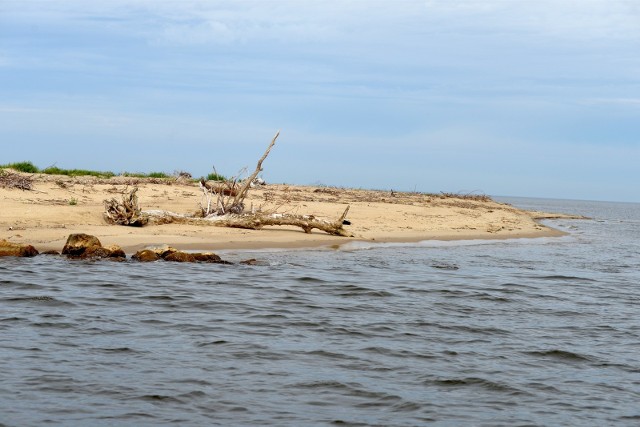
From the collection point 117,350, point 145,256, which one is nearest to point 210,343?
point 117,350

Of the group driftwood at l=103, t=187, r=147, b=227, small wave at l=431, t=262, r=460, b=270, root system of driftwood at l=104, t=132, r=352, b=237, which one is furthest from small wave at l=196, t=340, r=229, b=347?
root system of driftwood at l=104, t=132, r=352, b=237

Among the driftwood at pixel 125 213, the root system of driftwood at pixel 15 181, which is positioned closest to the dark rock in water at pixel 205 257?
the driftwood at pixel 125 213

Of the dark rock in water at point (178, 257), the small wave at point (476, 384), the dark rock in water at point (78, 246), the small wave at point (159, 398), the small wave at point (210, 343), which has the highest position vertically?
the dark rock in water at point (78, 246)

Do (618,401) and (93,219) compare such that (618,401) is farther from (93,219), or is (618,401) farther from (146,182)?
(146,182)

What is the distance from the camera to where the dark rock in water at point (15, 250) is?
1263 cm

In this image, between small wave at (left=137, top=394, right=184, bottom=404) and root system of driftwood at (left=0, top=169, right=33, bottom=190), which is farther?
root system of driftwood at (left=0, top=169, right=33, bottom=190)

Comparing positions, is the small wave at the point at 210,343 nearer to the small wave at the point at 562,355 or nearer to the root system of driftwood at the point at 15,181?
the small wave at the point at 562,355

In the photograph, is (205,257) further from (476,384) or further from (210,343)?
(476,384)

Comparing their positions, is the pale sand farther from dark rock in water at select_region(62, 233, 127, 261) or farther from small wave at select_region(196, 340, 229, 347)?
small wave at select_region(196, 340, 229, 347)

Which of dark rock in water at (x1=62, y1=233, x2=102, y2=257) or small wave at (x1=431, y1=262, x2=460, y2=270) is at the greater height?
dark rock in water at (x1=62, y1=233, x2=102, y2=257)

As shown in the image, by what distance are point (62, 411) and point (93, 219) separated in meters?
11.4

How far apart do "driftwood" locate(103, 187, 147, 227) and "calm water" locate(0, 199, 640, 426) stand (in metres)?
3.79

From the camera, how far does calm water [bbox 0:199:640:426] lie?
6324 mm

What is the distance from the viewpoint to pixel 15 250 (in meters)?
12.7
